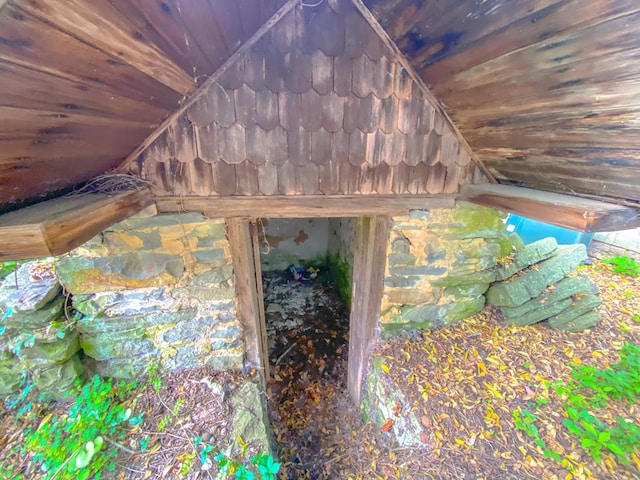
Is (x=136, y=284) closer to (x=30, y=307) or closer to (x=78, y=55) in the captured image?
(x=30, y=307)

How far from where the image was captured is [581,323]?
7.94ft

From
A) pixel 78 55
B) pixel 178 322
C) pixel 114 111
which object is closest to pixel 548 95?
pixel 78 55

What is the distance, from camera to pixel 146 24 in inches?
37.2

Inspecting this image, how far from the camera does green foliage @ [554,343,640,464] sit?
1.61 m

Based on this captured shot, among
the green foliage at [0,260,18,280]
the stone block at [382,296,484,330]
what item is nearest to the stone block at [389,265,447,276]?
the stone block at [382,296,484,330]

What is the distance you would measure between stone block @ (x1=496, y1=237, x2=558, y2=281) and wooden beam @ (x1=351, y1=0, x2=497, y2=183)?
898 millimetres

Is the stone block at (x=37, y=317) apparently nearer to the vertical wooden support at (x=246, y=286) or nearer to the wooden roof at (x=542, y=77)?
the vertical wooden support at (x=246, y=286)

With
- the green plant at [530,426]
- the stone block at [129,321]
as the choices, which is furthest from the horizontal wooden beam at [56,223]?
the green plant at [530,426]

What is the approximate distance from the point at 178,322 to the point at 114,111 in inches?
57.9

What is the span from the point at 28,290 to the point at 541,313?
3836mm

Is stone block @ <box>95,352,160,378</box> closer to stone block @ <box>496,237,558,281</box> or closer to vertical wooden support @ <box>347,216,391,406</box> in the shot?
vertical wooden support @ <box>347,216,391,406</box>

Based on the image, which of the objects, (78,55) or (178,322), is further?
(178,322)

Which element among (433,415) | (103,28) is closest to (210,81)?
(103,28)

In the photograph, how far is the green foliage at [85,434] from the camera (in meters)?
1.65
